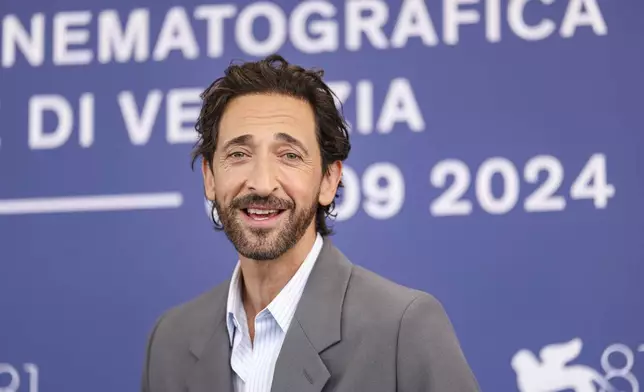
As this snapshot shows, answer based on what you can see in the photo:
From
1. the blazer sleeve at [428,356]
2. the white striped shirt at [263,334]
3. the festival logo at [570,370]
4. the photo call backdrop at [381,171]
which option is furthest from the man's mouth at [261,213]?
the festival logo at [570,370]

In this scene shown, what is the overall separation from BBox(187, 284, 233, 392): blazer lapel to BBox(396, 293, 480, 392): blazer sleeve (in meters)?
0.29

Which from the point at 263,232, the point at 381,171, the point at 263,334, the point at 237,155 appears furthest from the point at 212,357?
the point at 381,171

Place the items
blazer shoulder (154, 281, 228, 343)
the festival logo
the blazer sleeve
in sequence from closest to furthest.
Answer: the blazer sleeve
blazer shoulder (154, 281, 228, 343)
the festival logo

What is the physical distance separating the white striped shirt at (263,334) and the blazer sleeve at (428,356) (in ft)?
0.69

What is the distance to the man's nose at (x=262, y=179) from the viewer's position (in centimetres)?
154

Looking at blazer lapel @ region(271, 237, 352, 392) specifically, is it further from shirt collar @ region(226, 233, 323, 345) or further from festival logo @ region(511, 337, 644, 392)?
festival logo @ region(511, 337, 644, 392)

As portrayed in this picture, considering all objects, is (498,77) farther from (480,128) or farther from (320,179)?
(320,179)

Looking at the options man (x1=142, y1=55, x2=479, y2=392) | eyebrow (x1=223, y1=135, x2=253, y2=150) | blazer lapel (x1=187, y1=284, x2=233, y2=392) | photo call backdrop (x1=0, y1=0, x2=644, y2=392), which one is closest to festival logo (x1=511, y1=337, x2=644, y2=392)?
photo call backdrop (x1=0, y1=0, x2=644, y2=392)

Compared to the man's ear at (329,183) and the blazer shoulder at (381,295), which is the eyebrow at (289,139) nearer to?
the man's ear at (329,183)

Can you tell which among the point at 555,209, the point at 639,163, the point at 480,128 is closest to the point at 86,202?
the point at 480,128

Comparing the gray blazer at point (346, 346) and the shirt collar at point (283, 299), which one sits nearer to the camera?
the gray blazer at point (346, 346)

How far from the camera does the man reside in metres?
1.47

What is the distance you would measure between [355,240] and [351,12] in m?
A: 0.63

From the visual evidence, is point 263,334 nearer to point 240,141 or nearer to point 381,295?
point 381,295
